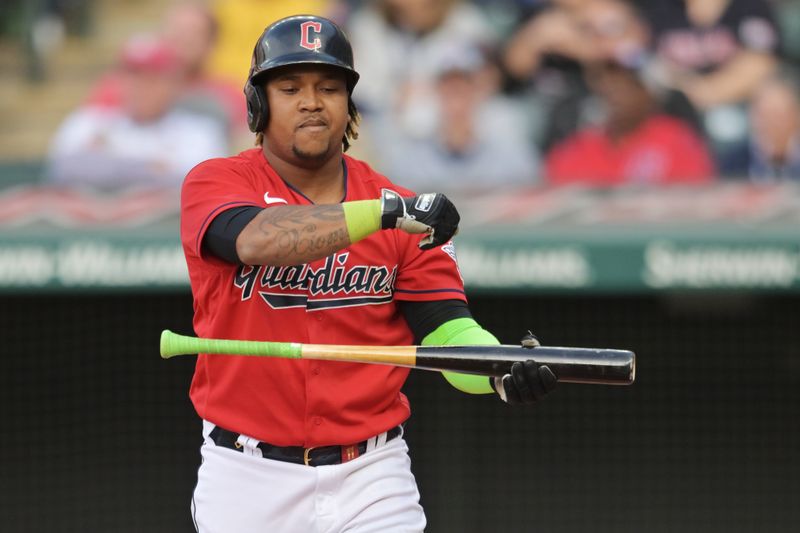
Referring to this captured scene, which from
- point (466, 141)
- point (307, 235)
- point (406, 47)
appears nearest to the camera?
point (307, 235)

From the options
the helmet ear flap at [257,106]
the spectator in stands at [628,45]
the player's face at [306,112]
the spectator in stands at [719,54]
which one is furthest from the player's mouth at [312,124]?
the spectator in stands at [719,54]

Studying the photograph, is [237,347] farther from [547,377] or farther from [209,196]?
[547,377]

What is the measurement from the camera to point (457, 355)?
8.20 feet

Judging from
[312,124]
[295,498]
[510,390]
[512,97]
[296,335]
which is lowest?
[295,498]

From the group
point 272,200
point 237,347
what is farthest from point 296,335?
point 272,200

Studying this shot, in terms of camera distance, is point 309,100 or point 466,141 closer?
point 309,100

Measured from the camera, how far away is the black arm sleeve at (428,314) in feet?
9.09

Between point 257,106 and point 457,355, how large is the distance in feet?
2.37

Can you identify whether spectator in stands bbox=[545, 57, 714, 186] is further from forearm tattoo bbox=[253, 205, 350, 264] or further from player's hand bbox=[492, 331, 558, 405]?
forearm tattoo bbox=[253, 205, 350, 264]

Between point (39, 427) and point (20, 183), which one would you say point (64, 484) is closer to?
point (39, 427)

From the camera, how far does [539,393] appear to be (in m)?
2.45

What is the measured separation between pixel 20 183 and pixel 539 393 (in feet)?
13.1

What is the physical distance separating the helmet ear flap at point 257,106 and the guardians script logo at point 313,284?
0.34 meters

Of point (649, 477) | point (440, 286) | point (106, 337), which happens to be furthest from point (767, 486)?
point (440, 286)
